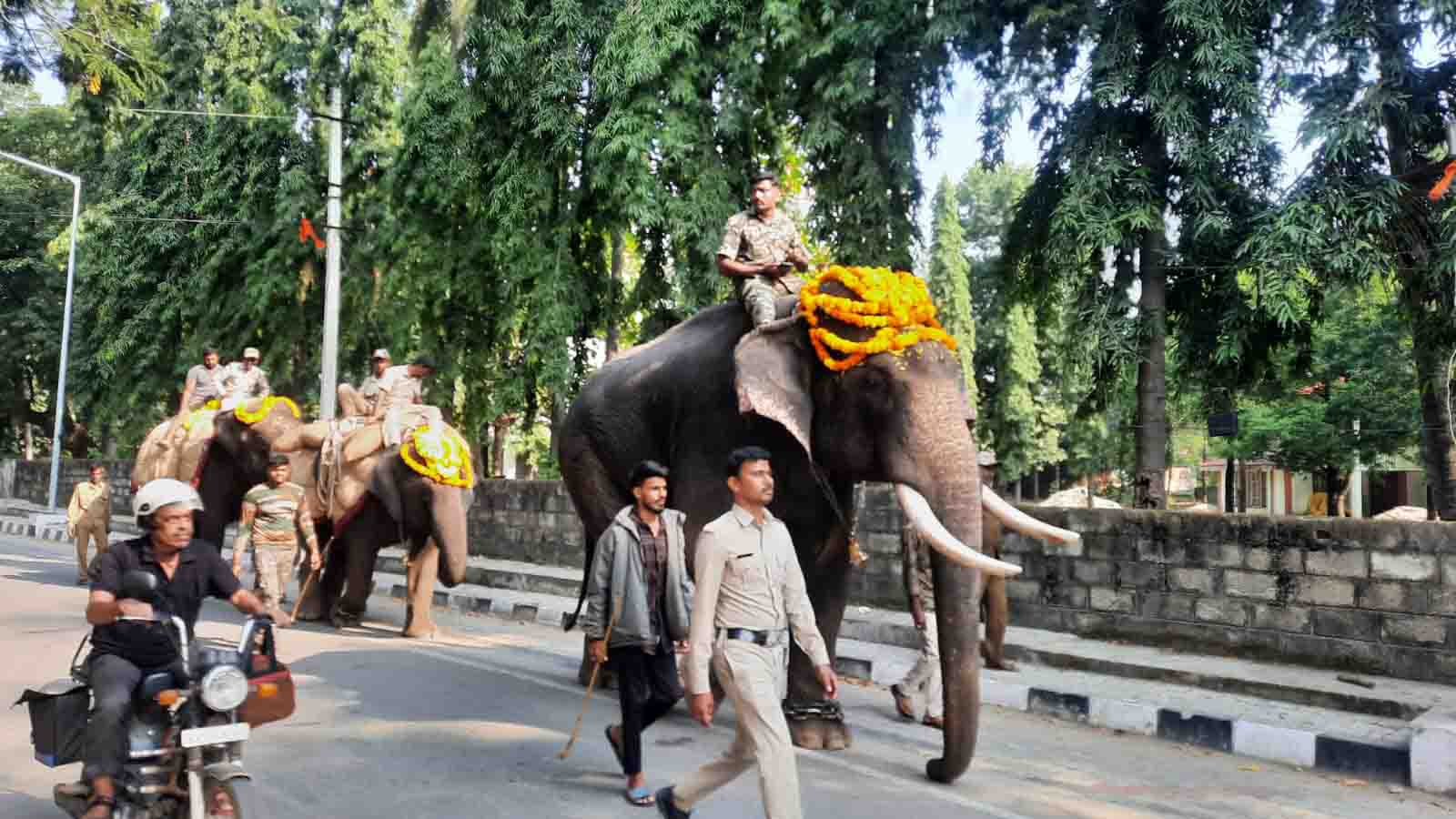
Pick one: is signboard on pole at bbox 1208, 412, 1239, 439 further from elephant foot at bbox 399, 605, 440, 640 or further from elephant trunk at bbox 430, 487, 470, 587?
elephant foot at bbox 399, 605, 440, 640

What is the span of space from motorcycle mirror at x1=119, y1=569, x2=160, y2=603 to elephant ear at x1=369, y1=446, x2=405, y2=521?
6481mm

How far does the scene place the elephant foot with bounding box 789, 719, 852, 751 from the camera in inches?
261

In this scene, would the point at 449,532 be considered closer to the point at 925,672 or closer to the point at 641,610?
the point at 925,672

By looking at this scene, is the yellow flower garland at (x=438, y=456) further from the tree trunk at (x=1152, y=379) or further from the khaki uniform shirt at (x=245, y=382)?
the tree trunk at (x=1152, y=379)

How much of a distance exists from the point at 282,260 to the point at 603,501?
1892 centimetres

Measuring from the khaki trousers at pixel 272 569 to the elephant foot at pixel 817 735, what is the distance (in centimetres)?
558

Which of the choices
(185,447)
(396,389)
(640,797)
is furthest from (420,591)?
(640,797)

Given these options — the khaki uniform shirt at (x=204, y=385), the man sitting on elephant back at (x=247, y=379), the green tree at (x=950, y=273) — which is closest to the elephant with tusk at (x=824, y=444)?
the man sitting on elephant back at (x=247, y=379)

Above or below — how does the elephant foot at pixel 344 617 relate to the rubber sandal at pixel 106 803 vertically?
above

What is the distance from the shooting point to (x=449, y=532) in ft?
34.2

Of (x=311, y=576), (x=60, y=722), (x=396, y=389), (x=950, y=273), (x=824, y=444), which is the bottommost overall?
(x=60, y=722)

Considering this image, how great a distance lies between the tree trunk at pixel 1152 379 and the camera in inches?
508

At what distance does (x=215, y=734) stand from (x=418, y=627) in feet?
21.5

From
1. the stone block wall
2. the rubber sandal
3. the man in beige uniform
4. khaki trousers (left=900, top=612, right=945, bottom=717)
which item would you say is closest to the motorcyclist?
the rubber sandal
